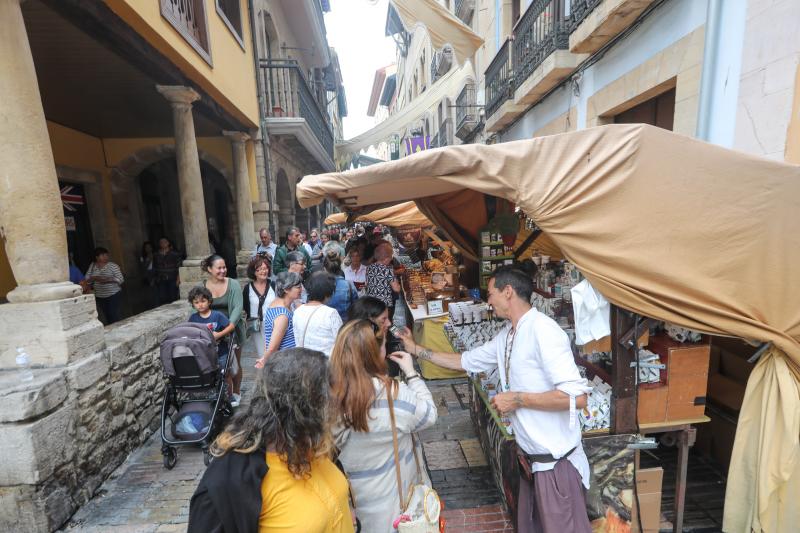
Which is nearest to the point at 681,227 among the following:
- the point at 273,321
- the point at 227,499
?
the point at 227,499

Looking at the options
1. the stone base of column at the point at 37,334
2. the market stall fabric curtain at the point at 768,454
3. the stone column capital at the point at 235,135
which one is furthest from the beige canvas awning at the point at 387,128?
the market stall fabric curtain at the point at 768,454

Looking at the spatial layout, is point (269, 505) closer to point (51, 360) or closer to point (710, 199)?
point (710, 199)

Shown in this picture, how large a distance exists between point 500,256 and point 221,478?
405cm

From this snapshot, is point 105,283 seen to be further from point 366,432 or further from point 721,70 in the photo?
point 721,70

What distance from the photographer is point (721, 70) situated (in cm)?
412

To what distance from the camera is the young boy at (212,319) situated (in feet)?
13.5

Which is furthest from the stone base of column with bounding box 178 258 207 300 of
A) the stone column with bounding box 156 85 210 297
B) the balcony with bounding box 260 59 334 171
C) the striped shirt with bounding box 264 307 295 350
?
the balcony with bounding box 260 59 334 171

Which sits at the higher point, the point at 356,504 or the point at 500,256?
the point at 500,256

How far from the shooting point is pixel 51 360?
313 cm

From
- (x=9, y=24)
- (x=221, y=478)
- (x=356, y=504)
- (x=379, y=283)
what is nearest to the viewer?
(x=221, y=478)

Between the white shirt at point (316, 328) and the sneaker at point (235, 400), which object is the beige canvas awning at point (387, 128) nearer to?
the sneaker at point (235, 400)

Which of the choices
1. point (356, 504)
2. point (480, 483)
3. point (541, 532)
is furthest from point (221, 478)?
point (480, 483)

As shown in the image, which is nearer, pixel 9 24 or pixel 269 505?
pixel 269 505

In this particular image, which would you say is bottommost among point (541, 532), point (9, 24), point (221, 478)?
point (541, 532)
